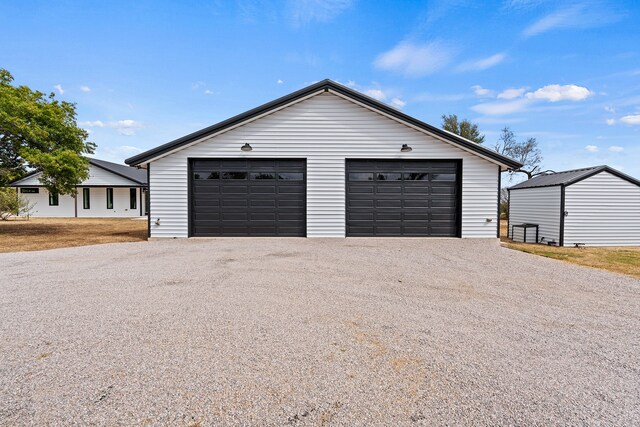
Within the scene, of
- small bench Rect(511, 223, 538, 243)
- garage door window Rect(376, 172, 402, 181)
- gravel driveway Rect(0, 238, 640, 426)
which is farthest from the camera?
small bench Rect(511, 223, 538, 243)

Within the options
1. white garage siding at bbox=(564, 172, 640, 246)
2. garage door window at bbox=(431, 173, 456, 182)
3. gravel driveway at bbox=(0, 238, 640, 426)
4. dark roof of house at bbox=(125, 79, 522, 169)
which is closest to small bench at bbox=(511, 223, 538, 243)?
white garage siding at bbox=(564, 172, 640, 246)

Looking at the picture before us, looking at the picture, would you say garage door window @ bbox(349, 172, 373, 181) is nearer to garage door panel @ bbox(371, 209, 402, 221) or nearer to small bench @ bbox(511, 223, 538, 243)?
garage door panel @ bbox(371, 209, 402, 221)

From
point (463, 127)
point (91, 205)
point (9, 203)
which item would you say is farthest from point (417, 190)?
point (463, 127)

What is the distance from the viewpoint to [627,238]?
14.0 meters

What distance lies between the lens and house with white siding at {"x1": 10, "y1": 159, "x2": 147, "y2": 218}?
2516cm

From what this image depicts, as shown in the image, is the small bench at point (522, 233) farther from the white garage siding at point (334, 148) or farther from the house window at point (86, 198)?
the house window at point (86, 198)

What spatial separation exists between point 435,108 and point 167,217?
32.0 m

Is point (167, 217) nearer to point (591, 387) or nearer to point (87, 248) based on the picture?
point (87, 248)

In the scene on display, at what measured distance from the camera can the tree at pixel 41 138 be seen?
12.3 metres

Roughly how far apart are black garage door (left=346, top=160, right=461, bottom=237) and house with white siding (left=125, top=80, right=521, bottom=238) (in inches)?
1.4

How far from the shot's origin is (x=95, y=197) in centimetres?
2542

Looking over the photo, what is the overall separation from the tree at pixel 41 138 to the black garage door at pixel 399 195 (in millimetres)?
11737

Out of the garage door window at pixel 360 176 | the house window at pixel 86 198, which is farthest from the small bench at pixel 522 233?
the house window at pixel 86 198

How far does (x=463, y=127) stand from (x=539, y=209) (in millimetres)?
22028
